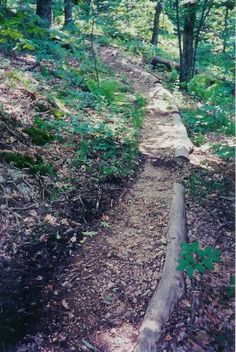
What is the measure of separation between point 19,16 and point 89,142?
296 cm

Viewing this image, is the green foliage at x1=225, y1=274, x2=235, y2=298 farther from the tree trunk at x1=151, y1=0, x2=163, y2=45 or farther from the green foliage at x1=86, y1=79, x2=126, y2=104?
the tree trunk at x1=151, y1=0, x2=163, y2=45

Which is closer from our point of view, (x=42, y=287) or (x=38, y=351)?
(x=38, y=351)

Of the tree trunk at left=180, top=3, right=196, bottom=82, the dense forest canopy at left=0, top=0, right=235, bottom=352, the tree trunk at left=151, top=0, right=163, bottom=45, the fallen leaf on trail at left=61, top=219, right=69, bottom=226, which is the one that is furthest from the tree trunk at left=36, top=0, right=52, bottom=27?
the tree trunk at left=151, top=0, right=163, bottom=45

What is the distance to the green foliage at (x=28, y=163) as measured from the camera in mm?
5414

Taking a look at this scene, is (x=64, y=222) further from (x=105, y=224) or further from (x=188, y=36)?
(x=188, y=36)

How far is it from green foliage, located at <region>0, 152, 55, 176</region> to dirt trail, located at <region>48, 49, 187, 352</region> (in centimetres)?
130

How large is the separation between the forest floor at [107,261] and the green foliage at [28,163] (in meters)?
0.14

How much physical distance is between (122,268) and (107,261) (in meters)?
0.22

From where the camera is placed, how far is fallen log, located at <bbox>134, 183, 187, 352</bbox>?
3309mm

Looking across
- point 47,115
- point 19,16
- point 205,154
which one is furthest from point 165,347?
point 47,115

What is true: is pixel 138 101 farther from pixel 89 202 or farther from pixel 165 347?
pixel 165 347

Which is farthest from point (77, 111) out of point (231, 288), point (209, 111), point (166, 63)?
point (166, 63)

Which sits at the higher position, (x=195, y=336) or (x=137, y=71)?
(x=137, y=71)

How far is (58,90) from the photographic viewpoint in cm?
916
